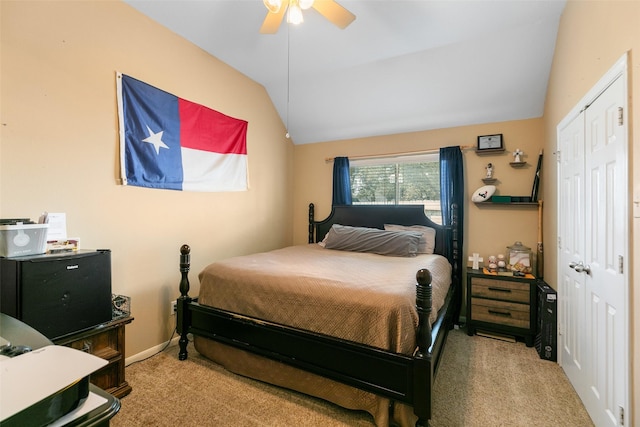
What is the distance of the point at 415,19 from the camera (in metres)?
2.50

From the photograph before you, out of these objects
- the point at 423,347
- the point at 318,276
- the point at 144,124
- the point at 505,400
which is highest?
the point at 144,124

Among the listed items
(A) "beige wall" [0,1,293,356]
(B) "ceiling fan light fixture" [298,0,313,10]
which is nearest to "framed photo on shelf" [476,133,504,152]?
(B) "ceiling fan light fixture" [298,0,313,10]

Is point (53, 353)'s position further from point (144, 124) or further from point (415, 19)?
point (415, 19)

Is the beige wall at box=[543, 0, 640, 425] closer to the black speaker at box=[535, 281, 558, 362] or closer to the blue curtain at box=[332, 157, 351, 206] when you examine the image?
the black speaker at box=[535, 281, 558, 362]

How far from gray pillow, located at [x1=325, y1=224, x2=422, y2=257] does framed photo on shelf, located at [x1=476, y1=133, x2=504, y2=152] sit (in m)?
1.24

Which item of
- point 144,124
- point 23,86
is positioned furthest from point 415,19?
point 23,86

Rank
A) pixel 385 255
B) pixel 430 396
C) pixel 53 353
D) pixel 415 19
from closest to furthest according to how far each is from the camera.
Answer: pixel 53 353 < pixel 430 396 < pixel 415 19 < pixel 385 255

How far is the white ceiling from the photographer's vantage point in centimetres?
244

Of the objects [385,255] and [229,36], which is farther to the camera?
[385,255]

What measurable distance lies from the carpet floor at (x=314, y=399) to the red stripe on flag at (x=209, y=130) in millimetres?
2064

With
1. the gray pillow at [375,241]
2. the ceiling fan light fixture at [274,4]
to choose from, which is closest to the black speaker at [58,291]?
the ceiling fan light fixture at [274,4]

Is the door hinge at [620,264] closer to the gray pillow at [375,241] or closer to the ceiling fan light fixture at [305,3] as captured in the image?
the gray pillow at [375,241]

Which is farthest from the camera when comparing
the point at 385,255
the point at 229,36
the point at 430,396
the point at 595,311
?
the point at 385,255

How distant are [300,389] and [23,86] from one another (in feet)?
8.85
